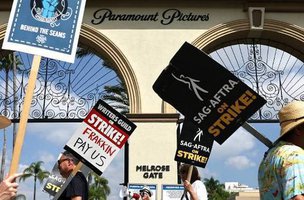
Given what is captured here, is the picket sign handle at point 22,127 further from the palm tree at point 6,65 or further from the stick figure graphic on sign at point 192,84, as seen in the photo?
the palm tree at point 6,65

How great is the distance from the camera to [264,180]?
2607 millimetres

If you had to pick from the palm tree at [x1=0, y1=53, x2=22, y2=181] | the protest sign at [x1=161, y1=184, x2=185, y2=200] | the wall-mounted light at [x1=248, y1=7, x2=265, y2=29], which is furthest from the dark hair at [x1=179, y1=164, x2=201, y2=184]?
the palm tree at [x1=0, y1=53, x2=22, y2=181]

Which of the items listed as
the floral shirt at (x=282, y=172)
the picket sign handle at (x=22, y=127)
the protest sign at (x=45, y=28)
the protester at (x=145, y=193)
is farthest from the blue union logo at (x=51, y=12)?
the protester at (x=145, y=193)

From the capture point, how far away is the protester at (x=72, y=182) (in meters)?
4.69

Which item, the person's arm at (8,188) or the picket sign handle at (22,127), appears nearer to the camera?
the person's arm at (8,188)

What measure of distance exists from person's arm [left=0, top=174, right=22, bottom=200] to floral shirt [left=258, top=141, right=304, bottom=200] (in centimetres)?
133

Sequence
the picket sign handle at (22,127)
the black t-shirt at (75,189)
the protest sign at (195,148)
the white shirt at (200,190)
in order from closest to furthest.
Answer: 1. the picket sign handle at (22,127)
2. the black t-shirt at (75,189)
3. the white shirt at (200,190)
4. the protest sign at (195,148)

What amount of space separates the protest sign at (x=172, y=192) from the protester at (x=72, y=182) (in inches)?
212

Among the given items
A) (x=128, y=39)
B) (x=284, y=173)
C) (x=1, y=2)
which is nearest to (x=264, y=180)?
(x=284, y=173)

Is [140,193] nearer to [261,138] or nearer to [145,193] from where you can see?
[145,193]

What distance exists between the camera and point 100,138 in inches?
198

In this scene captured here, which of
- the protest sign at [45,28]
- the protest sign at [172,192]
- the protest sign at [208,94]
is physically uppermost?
the protest sign at [172,192]

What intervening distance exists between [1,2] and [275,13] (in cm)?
701

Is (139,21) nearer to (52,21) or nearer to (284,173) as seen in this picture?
(52,21)
